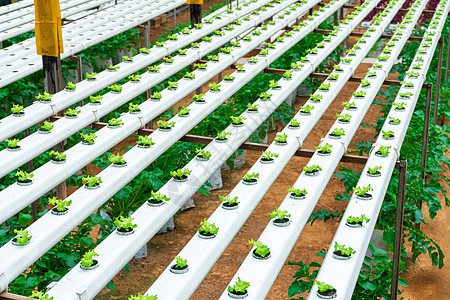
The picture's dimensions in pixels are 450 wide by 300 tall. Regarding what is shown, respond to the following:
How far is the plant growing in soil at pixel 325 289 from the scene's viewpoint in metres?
2.37

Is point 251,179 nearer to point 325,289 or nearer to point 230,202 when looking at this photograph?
point 230,202

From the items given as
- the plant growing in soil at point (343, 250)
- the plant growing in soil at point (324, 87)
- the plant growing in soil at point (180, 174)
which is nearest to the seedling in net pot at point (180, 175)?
the plant growing in soil at point (180, 174)

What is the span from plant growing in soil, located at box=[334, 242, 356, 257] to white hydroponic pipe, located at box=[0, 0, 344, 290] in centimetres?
118

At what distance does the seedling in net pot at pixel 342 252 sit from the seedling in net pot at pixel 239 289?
21.4 inches

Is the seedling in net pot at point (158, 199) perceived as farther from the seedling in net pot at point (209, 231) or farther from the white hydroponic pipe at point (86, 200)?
the seedling in net pot at point (209, 231)

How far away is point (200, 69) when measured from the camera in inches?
210

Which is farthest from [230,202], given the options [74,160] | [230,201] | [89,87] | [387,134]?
[89,87]

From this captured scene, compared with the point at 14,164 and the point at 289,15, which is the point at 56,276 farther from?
the point at 289,15

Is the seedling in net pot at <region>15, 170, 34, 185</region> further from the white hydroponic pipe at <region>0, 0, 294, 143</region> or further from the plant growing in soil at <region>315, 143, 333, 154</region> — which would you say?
the plant growing in soil at <region>315, 143, 333, 154</region>

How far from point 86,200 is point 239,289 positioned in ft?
3.45

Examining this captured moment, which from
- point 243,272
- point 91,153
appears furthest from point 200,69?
point 243,272

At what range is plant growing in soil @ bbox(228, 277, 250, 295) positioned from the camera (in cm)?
230

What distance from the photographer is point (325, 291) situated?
2381 mm

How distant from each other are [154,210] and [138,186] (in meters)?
1.59
